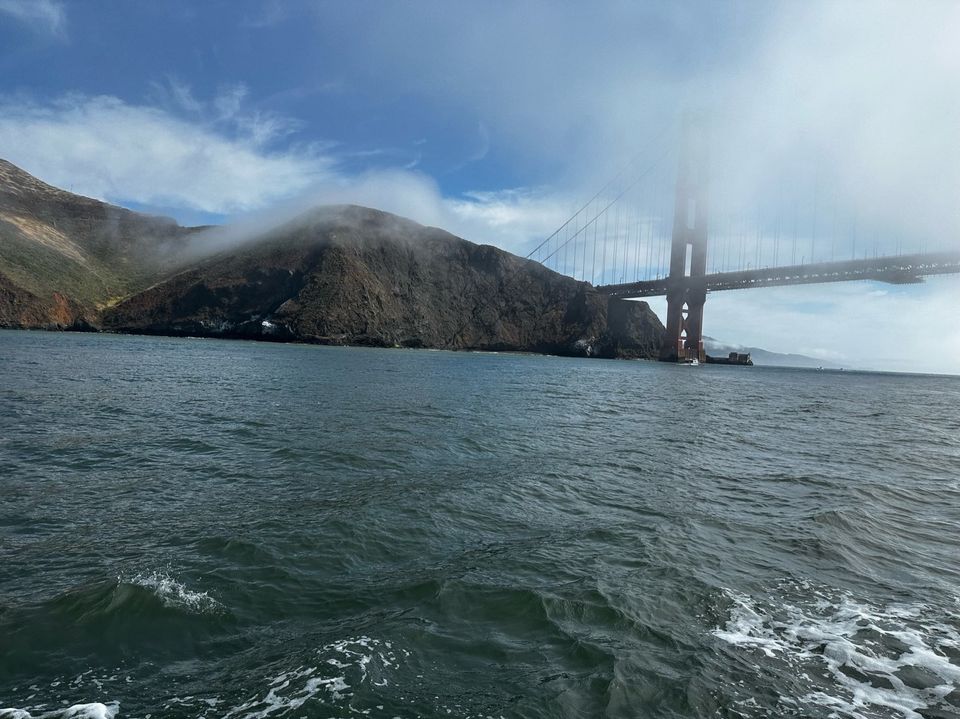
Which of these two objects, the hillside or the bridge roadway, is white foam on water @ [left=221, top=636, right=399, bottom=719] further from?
the hillside

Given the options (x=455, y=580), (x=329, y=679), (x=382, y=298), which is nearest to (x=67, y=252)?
(x=382, y=298)

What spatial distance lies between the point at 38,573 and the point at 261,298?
459 feet

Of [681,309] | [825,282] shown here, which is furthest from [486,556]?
[681,309]

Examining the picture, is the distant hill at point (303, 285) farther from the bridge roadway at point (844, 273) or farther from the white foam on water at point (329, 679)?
the white foam on water at point (329, 679)

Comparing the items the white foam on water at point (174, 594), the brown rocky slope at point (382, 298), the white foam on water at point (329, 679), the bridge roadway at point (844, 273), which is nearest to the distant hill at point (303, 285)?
the brown rocky slope at point (382, 298)

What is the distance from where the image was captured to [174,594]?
5.48m

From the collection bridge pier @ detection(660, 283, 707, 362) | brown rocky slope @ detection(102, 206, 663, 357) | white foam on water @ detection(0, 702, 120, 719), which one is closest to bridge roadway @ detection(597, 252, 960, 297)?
bridge pier @ detection(660, 283, 707, 362)

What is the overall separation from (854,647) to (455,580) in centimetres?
410

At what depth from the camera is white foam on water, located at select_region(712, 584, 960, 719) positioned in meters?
4.44

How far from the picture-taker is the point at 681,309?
109 metres

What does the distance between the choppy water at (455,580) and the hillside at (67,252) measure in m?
115

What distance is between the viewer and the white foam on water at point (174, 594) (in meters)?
5.31

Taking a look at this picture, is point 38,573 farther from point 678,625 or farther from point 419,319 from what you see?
point 419,319

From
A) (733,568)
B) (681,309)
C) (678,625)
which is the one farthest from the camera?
(681,309)
